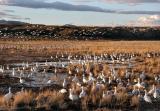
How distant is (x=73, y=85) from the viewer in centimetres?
2673

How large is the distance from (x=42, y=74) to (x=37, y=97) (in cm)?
1302

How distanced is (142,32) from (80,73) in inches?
4924

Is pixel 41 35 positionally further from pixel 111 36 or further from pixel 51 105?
pixel 51 105

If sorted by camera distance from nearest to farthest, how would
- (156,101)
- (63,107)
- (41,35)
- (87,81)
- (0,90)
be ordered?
(63,107)
(156,101)
(0,90)
(87,81)
(41,35)

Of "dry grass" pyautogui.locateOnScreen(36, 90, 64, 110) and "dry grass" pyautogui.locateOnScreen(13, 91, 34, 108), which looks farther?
"dry grass" pyautogui.locateOnScreen(13, 91, 34, 108)

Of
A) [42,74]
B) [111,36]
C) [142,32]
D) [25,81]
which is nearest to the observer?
[25,81]

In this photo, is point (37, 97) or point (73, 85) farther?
point (73, 85)

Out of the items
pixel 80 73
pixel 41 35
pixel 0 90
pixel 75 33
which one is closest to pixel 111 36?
pixel 75 33

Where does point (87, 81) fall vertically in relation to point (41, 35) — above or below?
above

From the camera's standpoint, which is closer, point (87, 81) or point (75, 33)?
point (87, 81)

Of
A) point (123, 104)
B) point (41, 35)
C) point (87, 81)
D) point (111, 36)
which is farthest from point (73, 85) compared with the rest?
point (111, 36)

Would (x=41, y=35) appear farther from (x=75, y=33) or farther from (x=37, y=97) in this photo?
(x=37, y=97)

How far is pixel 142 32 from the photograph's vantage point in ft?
520

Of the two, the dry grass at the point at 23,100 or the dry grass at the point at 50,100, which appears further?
the dry grass at the point at 23,100
